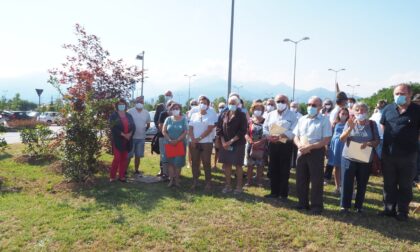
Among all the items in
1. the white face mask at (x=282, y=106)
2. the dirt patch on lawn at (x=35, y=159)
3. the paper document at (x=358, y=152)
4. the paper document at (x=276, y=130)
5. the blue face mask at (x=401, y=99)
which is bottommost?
the dirt patch on lawn at (x=35, y=159)

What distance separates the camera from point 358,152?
5.77 metres

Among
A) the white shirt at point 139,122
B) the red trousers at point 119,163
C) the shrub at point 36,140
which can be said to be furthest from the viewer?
the shrub at point 36,140

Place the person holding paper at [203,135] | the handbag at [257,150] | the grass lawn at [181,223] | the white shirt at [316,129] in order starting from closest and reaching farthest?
the grass lawn at [181,223], the white shirt at [316,129], the person holding paper at [203,135], the handbag at [257,150]

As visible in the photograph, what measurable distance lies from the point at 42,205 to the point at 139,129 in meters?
2.67

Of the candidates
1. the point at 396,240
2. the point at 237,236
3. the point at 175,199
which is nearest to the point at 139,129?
the point at 175,199

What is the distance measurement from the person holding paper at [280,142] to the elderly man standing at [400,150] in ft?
4.88

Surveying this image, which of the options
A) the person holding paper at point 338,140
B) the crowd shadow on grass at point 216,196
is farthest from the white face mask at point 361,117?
the crowd shadow on grass at point 216,196

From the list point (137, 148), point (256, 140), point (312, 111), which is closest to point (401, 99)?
point (312, 111)

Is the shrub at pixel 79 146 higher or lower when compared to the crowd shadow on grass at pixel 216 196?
higher

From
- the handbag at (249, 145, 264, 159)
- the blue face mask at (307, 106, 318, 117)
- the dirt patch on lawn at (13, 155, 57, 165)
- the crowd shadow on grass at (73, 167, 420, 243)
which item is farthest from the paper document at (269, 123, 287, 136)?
the dirt patch on lawn at (13, 155, 57, 165)

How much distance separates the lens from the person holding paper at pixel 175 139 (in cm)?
754

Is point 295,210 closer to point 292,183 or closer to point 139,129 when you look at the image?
point 292,183

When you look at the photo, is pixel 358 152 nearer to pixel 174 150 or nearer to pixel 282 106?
pixel 282 106

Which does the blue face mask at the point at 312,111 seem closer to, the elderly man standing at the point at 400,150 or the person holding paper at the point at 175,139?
the elderly man standing at the point at 400,150
